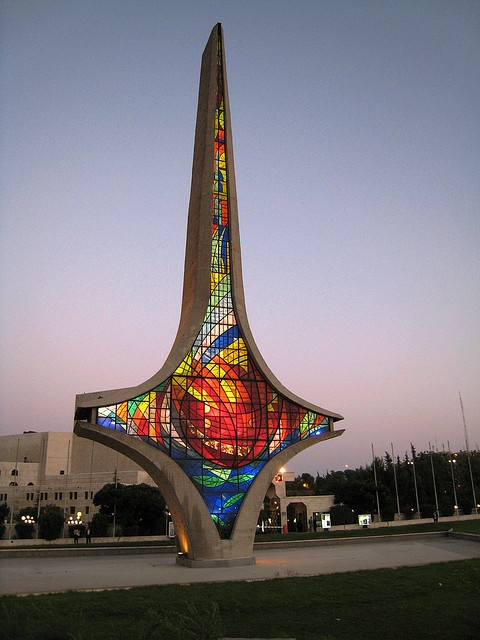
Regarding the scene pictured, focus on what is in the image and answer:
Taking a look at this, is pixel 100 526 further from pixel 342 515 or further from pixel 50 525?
pixel 342 515

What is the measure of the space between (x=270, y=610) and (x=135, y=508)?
36495 mm

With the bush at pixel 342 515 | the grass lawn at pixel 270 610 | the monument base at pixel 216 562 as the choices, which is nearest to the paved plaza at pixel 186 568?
the monument base at pixel 216 562

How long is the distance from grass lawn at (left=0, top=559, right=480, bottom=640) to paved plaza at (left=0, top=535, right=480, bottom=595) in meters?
1.85

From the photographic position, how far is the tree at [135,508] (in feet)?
151

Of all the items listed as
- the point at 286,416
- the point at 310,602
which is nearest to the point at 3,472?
the point at 286,416

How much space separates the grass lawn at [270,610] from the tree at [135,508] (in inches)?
1272

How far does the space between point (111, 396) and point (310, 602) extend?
465 inches

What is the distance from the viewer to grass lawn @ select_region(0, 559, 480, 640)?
365 inches

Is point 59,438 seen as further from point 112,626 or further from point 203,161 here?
point 112,626

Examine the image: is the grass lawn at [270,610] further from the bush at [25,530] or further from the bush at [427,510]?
the bush at [25,530]

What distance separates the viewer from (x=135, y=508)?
45969 millimetres

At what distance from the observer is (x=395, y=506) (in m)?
51.5

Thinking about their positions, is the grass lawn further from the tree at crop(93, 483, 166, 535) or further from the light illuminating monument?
the tree at crop(93, 483, 166, 535)

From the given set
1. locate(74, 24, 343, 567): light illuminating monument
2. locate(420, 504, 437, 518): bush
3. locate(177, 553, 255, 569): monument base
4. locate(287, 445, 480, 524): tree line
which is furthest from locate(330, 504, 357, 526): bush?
locate(177, 553, 255, 569): monument base
